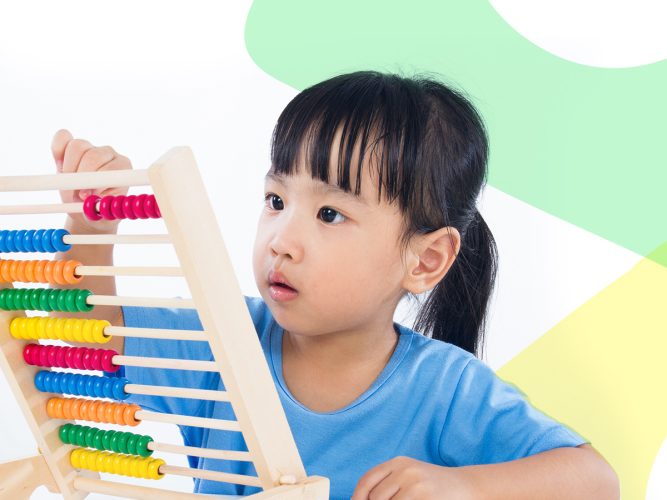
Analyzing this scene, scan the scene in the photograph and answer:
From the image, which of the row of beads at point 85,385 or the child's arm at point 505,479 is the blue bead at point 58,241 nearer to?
the row of beads at point 85,385

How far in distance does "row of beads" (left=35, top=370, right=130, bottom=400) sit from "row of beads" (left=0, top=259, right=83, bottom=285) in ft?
0.36

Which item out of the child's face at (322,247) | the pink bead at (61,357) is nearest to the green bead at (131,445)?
the pink bead at (61,357)

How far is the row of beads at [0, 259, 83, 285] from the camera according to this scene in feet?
2.93

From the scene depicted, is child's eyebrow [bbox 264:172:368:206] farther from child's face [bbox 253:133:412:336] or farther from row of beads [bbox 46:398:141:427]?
row of beads [bbox 46:398:141:427]

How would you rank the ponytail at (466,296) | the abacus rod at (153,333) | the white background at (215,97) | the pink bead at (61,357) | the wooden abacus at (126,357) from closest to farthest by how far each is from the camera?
1. the wooden abacus at (126,357)
2. the abacus rod at (153,333)
3. the pink bead at (61,357)
4. the ponytail at (466,296)
5. the white background at (215,97)

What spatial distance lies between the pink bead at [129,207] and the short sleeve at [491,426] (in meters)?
0.47

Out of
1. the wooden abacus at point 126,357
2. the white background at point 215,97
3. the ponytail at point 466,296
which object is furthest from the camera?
the white background at point 215,97

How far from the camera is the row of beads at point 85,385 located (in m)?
0.94

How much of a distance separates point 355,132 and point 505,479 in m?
0.40

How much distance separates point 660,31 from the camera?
1938mm

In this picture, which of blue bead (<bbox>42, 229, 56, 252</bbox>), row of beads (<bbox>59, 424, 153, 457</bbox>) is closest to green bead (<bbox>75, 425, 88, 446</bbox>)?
row of beads (<bbox>59, 424, 153, 457</bbox>)

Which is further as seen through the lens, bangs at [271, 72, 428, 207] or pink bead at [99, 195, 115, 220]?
bangs at [271, 72, 428, 207]

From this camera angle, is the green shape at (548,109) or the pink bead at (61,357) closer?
the pink bead at (61,357)

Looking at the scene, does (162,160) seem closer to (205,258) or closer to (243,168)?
(205,258)
